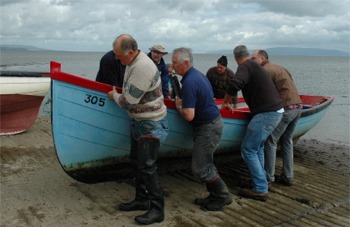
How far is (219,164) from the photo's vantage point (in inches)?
266

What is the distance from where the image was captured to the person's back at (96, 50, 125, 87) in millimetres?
5816

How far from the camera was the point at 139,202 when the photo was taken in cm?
479

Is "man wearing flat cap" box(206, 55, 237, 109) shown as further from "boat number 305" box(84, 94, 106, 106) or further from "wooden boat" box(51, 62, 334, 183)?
"boat number 305" box(84, 94, 106, 106)

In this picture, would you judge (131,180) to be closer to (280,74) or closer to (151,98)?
(151,98)

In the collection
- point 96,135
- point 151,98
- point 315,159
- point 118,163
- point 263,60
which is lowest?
point 315,159

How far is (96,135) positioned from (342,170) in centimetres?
503

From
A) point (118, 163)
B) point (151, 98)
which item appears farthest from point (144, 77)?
point (118, 163)

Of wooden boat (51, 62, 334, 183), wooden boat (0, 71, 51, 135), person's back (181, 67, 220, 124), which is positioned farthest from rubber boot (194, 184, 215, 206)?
wooden boat (0, 71, 51, 135)

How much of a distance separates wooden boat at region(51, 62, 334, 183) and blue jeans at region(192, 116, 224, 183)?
1.85ft

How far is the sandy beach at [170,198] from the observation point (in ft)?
15.1

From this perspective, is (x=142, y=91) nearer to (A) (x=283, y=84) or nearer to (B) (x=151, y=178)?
(B) (x=151, y=178)

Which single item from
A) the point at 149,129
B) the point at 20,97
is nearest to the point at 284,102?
the point at 149,129

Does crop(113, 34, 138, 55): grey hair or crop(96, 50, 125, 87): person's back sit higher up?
crop(113, 34, 138, 55): grey hair

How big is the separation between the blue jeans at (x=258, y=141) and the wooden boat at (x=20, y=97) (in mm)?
5430
